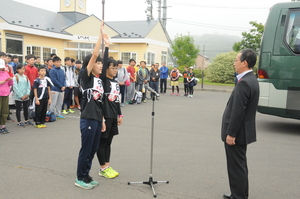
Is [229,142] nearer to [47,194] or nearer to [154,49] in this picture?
[47,194]

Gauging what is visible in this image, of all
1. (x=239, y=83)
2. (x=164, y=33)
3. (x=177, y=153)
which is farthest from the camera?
(x=164, y=33)

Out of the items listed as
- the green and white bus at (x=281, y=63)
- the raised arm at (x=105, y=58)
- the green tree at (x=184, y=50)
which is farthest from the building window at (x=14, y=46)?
the green tree at (x=184, y=50)

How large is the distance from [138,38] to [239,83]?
23061 millimetres

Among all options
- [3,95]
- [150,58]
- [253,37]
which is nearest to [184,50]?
[253,37]

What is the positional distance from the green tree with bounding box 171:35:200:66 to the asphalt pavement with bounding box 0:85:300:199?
46636mm

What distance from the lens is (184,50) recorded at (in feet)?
183

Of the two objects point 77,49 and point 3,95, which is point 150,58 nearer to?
point 77,49

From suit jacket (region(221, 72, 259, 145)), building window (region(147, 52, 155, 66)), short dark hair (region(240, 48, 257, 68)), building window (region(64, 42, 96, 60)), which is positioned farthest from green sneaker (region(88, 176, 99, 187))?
building window (region(147, 52, 155, 66))

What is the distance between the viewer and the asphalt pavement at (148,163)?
428cm

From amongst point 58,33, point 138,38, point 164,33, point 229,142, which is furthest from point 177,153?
point 164,33

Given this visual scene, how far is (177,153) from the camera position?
6.25 m

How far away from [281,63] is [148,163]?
490 centimetres

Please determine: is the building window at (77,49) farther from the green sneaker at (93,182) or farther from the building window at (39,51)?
the green sneaker at (93,182)

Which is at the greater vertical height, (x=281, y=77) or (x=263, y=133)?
(x=281, y=77)
